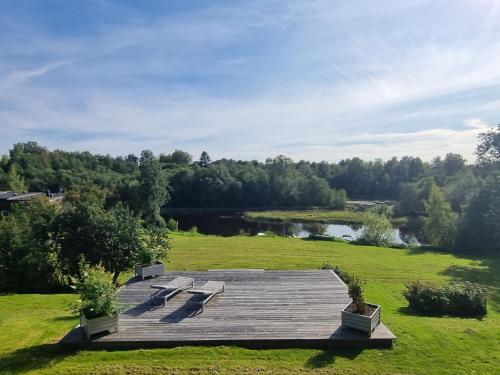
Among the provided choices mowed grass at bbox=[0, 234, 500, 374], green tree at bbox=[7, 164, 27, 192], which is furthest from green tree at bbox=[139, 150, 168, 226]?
mowed grass at bbox=[0, 234, 500, 374]

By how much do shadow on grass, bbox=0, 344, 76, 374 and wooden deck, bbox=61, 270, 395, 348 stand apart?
290 mm

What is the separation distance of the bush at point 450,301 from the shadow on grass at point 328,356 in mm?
5625

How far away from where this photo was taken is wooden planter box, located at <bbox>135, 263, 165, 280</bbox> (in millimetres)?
13281

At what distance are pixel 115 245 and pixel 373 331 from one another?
28.5 feet

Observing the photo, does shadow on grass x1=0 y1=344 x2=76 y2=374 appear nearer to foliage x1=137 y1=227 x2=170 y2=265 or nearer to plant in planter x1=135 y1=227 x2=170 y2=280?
plant in planter x1=135 y1=227 x2=170 y2=280

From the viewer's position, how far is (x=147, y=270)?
1338 cm

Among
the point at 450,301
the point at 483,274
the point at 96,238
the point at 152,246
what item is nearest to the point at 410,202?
the point at 483,274

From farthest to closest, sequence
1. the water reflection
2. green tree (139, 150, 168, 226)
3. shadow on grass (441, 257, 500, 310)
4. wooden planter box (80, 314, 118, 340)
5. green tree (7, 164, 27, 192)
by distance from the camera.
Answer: green tree (7, 164, 27, 192) < green tree (139, 150, 168, 226) < the water reflection < shadow on grass (441, 257, 500, 310) < wooden planter box (80, 314, 118, 340)

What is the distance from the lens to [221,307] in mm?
10484

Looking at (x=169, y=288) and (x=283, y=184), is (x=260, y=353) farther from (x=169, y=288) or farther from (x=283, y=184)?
(x=283, y=184)

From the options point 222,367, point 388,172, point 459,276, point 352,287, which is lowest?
point 459,276

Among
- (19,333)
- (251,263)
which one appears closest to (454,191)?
(251,263)

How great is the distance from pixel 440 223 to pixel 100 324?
113 feet

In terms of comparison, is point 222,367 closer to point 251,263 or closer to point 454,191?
point 251,263
